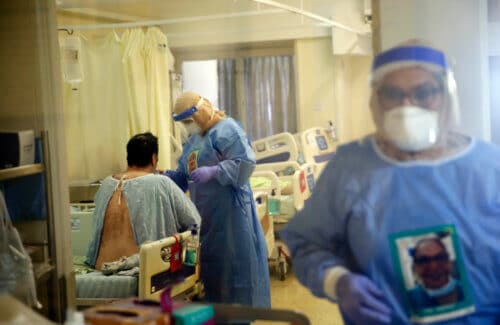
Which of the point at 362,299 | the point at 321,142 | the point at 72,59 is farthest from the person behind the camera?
the point at 72,59

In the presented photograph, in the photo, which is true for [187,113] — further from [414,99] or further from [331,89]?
[414,99]

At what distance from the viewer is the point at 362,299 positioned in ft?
4.09

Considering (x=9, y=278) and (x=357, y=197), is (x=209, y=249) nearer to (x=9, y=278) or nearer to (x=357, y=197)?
(x=9, y=278)

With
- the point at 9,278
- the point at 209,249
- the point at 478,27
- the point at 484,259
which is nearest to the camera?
the point at 484,259

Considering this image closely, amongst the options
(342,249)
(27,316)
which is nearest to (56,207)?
(27,316)

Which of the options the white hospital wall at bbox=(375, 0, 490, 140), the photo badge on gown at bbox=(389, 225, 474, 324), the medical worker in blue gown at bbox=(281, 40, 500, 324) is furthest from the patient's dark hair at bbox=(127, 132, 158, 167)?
the photo badge on gown at bbox=(389, 225, 474, 324)

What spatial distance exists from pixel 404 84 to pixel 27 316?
0.89 metres

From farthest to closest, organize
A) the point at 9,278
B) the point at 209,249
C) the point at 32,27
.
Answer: the point at 209,249 < the point at 32,27 < the point at 9,278

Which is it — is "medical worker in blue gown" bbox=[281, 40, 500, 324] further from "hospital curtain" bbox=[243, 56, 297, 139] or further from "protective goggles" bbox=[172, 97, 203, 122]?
"hospital curtain" bbox=[243, 56, 297, 139]

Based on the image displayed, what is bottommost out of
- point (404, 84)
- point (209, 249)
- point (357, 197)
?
point (209, 249)

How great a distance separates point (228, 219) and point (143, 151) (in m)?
0.48

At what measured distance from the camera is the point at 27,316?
1.28 m

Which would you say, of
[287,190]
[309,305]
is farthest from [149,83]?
[309,305]

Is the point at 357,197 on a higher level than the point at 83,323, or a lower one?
higher
